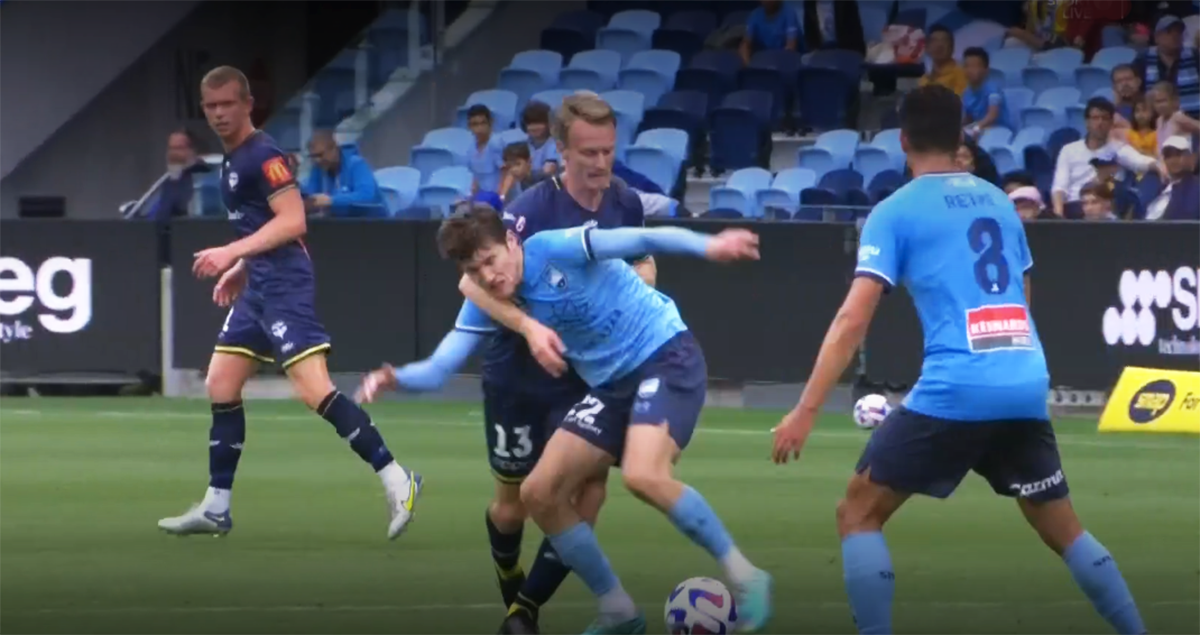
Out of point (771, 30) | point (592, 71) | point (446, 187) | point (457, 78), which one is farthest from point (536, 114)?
point (457, 78)

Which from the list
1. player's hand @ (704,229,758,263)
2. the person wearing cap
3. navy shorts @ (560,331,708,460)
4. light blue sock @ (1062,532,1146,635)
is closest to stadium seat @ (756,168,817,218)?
the person wearing cap

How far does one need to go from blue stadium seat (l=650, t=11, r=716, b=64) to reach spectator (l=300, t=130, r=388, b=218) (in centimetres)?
500

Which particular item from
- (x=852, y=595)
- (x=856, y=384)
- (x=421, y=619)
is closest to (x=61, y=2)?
(x=856, y=384)

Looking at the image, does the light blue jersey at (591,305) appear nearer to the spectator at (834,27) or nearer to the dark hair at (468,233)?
the dark hair at (468,233)

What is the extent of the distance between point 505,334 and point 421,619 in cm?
116

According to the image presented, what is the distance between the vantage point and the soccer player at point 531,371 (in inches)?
329

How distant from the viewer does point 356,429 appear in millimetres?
11227

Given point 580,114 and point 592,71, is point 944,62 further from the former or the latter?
point 580,114

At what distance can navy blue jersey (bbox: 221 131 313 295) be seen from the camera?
11.3 m

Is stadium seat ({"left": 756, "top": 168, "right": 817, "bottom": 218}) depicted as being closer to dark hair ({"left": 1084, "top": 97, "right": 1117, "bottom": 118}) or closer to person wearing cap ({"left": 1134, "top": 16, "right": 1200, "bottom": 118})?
dark hair ({"left": 1084, "top": 97, "right": 1117, "bottom": 118})

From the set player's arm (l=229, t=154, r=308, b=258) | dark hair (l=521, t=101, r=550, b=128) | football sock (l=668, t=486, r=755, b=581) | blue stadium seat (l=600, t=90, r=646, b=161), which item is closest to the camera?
football sock (l=668, t=486, r=755, b=581)

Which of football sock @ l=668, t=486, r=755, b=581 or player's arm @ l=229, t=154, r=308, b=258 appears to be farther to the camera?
player's arm @ l=229, t=154, r=308, b=258

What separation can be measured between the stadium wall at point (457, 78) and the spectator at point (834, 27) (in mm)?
3776

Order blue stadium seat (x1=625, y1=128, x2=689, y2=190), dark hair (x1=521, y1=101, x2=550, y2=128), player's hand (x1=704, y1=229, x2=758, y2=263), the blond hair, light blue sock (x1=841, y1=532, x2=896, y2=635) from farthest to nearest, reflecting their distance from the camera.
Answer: blue stadium seat (x1=625, y1=128, x2=689, y2=190), dark hair (x1=521, y1=101, x2=550, y2=128), the blond hair, player's hand (x1=704, y1=229, x2=758, y2=263), light blue sock (x1=841, y1=532, x2=896, y2=635)
